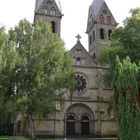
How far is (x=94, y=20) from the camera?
47844mm

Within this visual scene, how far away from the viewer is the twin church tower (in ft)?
151

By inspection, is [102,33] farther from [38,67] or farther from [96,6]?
[38,67]

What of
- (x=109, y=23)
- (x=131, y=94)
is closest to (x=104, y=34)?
(x=109, y=23)

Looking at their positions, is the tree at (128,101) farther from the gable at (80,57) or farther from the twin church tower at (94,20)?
the twin church tower at (94,20)

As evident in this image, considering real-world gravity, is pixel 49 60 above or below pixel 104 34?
below

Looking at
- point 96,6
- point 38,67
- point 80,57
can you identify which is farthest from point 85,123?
point 96,6

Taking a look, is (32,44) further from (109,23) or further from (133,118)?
(109,23)

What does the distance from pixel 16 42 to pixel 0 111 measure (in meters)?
7.11

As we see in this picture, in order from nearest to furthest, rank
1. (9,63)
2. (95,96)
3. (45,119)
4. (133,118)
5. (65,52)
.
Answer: (133,118)
(9,63)
(65,52)
(45,119)
(95,96)

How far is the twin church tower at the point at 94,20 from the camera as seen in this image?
151 feet

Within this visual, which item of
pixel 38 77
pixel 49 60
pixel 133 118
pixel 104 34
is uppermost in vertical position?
pixel 104 34

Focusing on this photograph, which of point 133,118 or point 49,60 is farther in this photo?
point 49,60

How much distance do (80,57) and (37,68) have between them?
43.1ft

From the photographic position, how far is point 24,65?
29.0 meters
